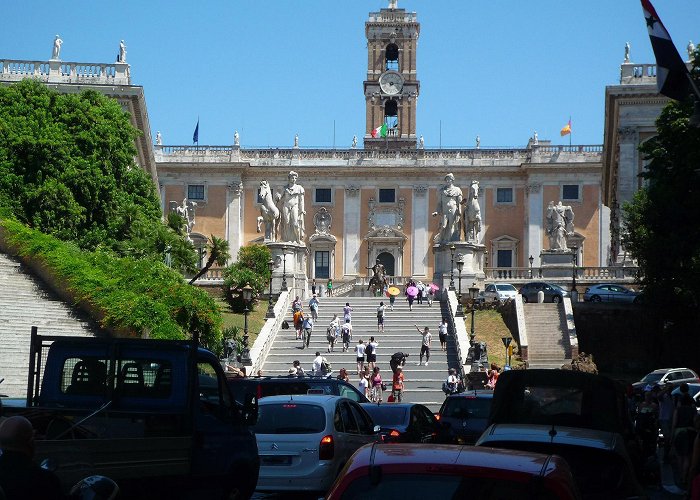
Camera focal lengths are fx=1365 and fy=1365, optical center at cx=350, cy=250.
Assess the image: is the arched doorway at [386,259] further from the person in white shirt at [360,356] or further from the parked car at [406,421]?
the parked car at [406,421]

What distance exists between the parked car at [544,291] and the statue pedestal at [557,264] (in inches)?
247

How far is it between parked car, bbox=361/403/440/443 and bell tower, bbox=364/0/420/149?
69.5m

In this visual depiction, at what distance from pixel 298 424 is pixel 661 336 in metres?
34.3

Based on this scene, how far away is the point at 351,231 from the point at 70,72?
70.5 feet

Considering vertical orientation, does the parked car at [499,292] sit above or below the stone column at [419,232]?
below

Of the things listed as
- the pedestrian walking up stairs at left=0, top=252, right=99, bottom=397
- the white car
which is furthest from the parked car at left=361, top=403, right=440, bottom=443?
the pedestrian walking up stairs at left=0, top=252, right=99, bottom=397

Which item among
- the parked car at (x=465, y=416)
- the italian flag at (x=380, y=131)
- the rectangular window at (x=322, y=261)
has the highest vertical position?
the italian flag at (x=380, y=131)

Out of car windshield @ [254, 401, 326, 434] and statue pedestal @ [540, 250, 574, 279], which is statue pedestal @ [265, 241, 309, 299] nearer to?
statue pedestal @ [540, 250, 574, 279]

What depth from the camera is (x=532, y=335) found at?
47.3m

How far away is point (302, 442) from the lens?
620 inches

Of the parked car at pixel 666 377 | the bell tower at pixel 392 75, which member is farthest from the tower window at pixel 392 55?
the parked car at pixel 666 377

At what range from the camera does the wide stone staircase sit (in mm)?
44969

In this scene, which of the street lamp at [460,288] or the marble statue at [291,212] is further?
the marble statue at [291,212]

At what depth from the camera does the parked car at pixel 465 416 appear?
19.6 meters
